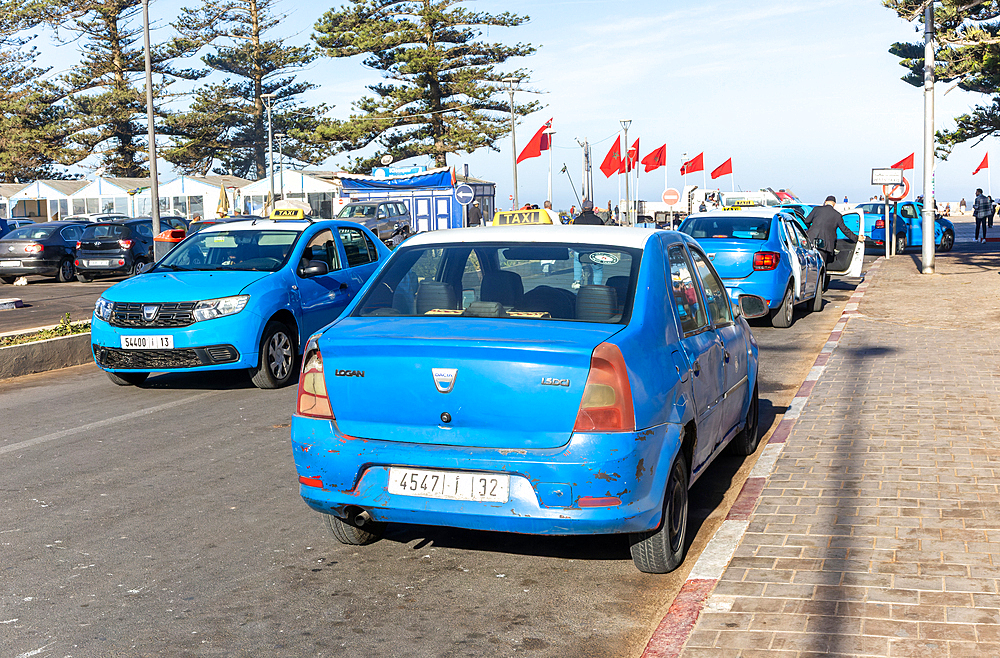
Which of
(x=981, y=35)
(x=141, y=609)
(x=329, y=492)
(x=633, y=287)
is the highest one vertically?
(x=981, y=35)

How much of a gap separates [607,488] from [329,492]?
4.03ft

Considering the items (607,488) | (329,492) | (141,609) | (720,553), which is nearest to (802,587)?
(720,553)

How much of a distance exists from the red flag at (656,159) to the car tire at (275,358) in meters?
40.7

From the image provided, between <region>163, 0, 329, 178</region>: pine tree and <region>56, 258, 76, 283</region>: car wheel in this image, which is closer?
<region>56, 258, 76, 283</region>: car wheel

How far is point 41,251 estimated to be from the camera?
26.8 metres

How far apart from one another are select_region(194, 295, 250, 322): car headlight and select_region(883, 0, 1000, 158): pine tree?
19178mm

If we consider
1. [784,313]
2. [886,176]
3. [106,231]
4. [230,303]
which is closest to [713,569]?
[230,303]

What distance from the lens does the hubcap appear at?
10095 millimetres

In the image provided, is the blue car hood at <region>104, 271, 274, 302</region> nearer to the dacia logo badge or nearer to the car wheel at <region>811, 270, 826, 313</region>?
the dacia logo badge

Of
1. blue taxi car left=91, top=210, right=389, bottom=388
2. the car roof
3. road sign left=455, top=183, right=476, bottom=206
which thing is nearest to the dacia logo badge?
the car roof

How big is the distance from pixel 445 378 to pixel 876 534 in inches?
92.3

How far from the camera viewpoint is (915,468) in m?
6.43

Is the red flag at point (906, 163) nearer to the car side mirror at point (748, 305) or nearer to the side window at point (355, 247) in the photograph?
the side window at point (355, 247)

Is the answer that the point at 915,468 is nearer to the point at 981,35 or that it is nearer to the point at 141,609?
the point at 141,609
